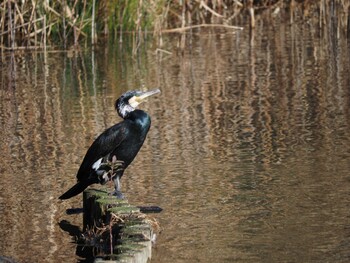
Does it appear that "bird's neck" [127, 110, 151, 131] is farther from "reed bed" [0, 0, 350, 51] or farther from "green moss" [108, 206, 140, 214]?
"reed bed" [0, 0, 350, 51]

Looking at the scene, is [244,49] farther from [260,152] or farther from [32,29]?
[260,152]

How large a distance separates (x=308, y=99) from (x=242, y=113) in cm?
87

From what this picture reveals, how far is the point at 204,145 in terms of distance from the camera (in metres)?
8.62

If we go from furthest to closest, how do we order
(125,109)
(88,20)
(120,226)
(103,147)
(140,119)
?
1. (88,20)
2. (125,109)
3. (140,119)
4. (103,147)
5. (120,226)

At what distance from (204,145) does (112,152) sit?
2165 mm

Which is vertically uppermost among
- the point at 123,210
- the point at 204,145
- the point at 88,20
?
the point at 88,20

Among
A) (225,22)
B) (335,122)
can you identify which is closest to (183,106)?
(335,122)

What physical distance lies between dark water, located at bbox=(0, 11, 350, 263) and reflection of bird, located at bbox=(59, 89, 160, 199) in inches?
13.6

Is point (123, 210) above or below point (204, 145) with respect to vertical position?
above

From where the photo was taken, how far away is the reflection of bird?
6500 mm

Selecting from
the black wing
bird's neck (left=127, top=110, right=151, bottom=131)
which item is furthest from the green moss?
bird's neck (left=127, top=110, right=151, bottom=131)

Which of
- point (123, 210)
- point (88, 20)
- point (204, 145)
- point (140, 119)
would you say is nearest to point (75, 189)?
point (140, 119)

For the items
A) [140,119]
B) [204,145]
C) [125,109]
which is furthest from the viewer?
[204,145]

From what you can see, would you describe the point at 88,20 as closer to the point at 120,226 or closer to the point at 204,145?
the point at 204,145
